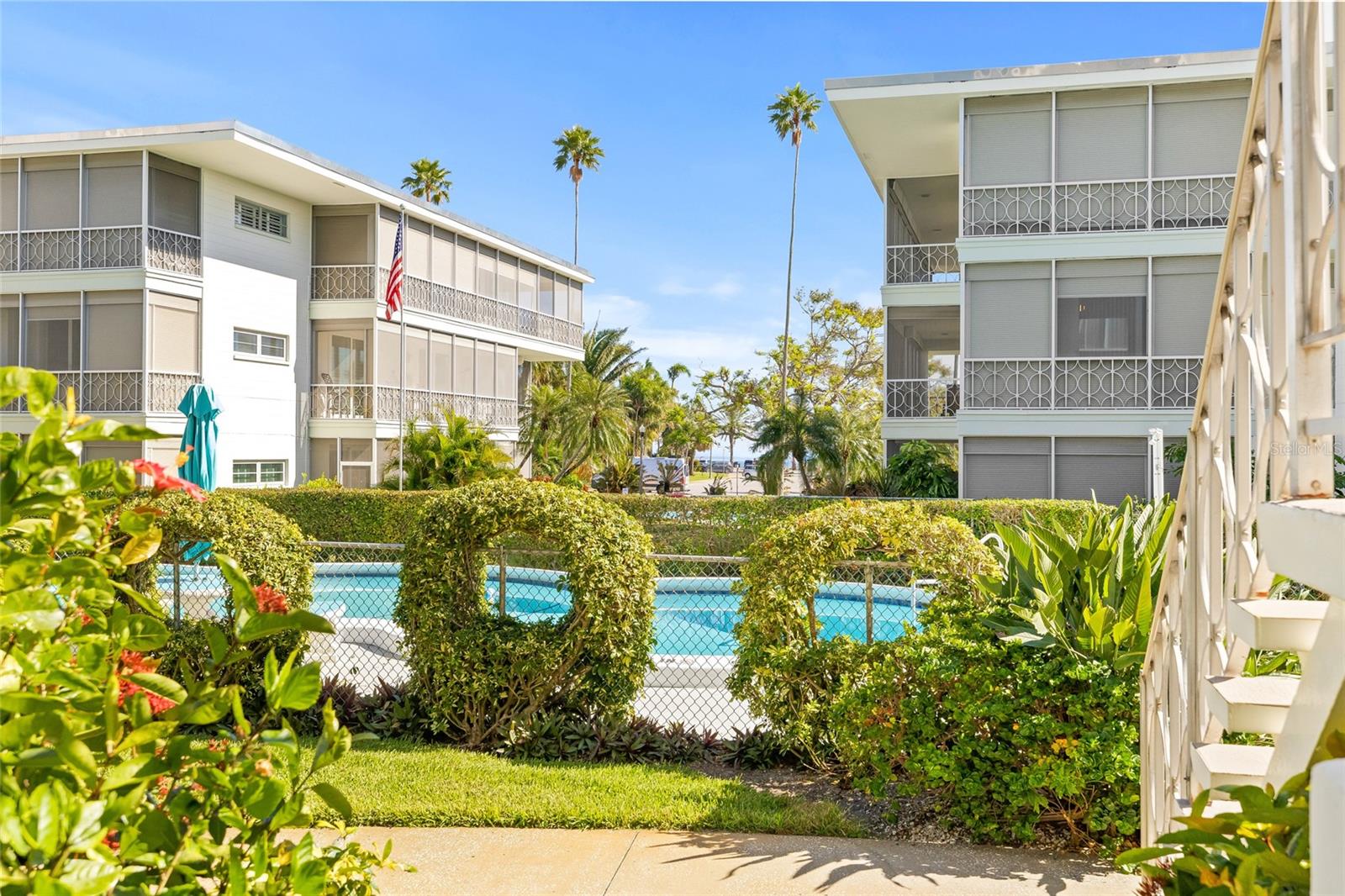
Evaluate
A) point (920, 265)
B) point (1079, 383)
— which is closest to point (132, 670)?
point (1079, 383)

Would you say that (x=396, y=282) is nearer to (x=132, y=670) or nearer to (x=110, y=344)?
(x=110, y=344)

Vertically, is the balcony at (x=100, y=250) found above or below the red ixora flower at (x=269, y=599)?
above

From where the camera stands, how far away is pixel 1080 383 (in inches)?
709

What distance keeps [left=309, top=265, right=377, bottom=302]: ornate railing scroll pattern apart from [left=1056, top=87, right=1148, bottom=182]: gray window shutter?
16823 millimetres

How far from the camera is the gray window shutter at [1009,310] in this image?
59.7 feet

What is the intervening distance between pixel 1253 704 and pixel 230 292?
23602 millimetres

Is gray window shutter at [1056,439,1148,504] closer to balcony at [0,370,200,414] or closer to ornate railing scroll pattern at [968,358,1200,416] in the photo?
ornate railing scroll pattern at [968,358,1200,416]

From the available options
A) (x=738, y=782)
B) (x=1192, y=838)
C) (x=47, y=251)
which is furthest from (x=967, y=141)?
(x=47, y=251)

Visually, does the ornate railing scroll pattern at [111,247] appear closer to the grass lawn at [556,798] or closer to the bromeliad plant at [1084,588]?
the grass lawn at [556,798]

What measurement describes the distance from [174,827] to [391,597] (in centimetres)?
1481

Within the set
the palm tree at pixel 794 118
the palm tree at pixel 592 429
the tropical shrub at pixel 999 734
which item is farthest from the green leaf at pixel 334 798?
the palm tree at pixel 794 118

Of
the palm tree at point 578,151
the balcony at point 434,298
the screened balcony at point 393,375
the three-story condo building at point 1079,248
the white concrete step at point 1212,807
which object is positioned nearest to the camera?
the white concrete step at point 1212,807

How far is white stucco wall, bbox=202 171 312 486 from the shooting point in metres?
22.1

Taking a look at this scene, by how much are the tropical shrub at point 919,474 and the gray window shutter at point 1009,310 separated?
2254mm
